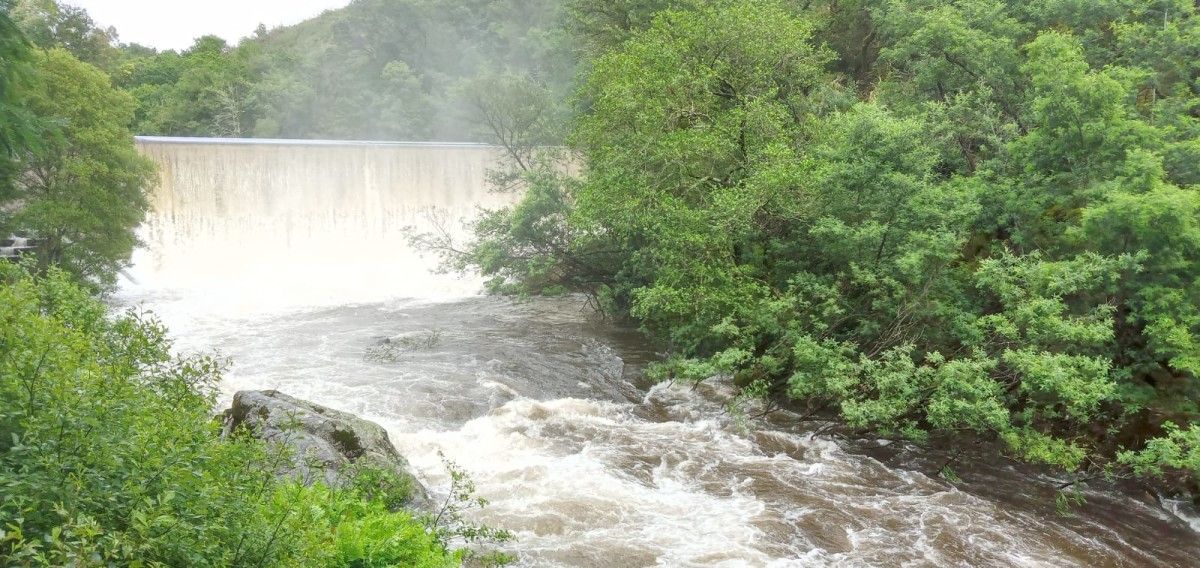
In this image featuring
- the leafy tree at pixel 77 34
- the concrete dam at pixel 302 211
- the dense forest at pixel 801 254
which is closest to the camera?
the dense forest at pixel 801 254

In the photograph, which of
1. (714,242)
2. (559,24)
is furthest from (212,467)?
(559,24)

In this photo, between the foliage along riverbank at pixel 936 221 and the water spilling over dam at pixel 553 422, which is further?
the foliage along riverbank at pixel 936 221

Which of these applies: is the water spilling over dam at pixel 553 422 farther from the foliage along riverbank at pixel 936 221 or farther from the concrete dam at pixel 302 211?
the foliage along riverbank at pixel 936 221

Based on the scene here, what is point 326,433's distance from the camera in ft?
33.4

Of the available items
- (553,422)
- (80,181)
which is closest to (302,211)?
(80,181)

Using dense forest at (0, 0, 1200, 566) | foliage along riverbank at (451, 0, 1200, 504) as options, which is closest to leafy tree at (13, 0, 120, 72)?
dense forest at (0, 0, 1200, 566)

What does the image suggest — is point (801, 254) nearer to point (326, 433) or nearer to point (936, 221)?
point (936, 221)

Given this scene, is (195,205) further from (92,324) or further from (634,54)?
(92,324)

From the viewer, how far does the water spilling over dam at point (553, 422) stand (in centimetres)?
948

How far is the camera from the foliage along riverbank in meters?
10.7

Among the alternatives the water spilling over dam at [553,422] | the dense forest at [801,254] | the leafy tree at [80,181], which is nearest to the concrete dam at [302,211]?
the water spilling over dam at [553,422]

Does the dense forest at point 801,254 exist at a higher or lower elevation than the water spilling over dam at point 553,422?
higher

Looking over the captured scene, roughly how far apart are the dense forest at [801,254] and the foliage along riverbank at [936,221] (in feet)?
0.18

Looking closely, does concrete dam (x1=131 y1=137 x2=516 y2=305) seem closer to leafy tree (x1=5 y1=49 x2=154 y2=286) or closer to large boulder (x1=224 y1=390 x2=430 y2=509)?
leafy tree (x1=5 y1=49 x2=154 y2=286)
